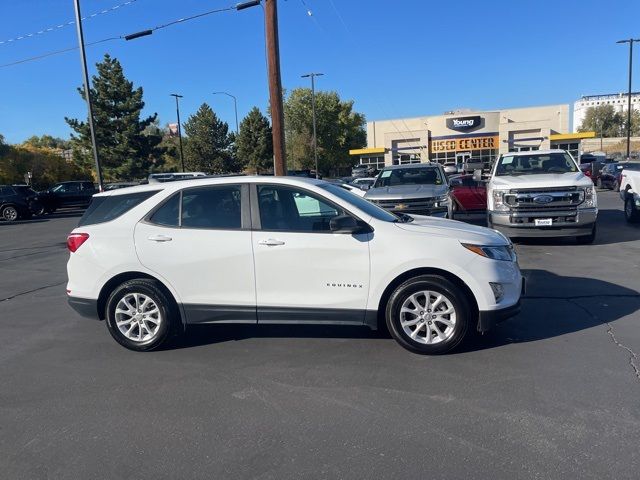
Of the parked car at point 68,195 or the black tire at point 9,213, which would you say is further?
the parked car at point 68,195

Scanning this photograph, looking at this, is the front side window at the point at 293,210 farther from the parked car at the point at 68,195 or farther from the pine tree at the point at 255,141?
the pine tree at the point at 255,141

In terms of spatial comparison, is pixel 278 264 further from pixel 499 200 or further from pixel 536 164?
pixel 536 164

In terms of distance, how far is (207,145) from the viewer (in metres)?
68.9

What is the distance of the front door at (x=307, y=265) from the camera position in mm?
4883

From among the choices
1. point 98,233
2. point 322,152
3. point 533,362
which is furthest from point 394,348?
point 322,152

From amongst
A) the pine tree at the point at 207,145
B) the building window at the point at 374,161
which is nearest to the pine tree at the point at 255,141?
the pine tree at the point at 207,145

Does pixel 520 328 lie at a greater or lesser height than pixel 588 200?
lesser

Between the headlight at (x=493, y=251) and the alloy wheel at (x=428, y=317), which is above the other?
the headlight at (x=493, y=251)

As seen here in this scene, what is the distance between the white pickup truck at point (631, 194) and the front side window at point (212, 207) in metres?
11.6

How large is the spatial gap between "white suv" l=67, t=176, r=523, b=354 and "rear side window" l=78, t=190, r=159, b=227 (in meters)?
0.01

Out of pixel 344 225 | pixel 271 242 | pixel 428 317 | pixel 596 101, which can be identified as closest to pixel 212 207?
pixel 271 242

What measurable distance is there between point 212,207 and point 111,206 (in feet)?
3.71

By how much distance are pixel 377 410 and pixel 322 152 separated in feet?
215

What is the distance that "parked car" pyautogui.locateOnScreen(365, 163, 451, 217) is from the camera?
1111 centimetres
